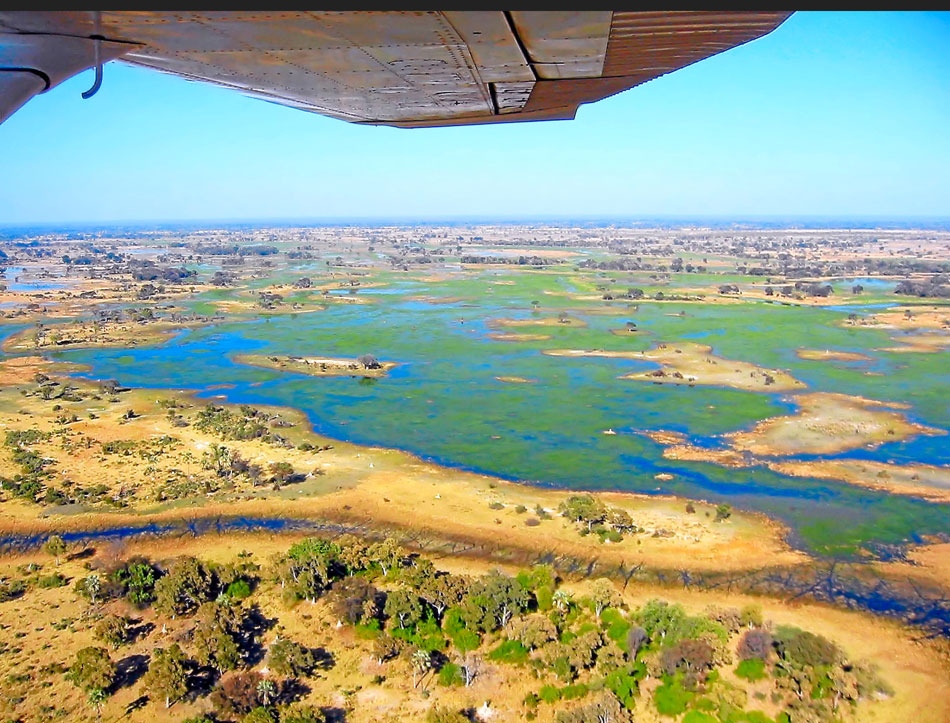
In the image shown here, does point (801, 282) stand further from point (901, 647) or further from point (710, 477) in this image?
point (901, 647)

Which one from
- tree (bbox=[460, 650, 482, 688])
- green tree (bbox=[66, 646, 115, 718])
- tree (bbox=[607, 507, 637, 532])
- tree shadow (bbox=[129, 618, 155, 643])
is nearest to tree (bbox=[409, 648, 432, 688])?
tree (bbox=[460, 650, 482, 688])

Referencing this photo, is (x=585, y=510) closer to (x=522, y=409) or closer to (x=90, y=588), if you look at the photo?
(x=522, y=409)

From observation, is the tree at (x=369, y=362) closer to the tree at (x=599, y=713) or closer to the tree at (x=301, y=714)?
the tree at (x=301, y=714)

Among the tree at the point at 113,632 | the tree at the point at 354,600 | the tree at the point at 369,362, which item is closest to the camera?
the tree at the point at 113,632

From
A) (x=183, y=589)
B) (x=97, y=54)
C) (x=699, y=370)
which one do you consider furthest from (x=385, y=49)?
(x=699, y=370)

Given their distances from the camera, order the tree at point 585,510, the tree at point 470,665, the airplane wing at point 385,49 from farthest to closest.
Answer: the tree at point 585,510 → the tree at point 470,665 → the airplane wing at point 385,49

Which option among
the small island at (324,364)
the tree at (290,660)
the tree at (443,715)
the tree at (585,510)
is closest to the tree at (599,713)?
the tree at (443,715)

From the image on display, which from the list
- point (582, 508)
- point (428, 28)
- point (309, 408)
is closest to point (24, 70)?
point (428, 28)
